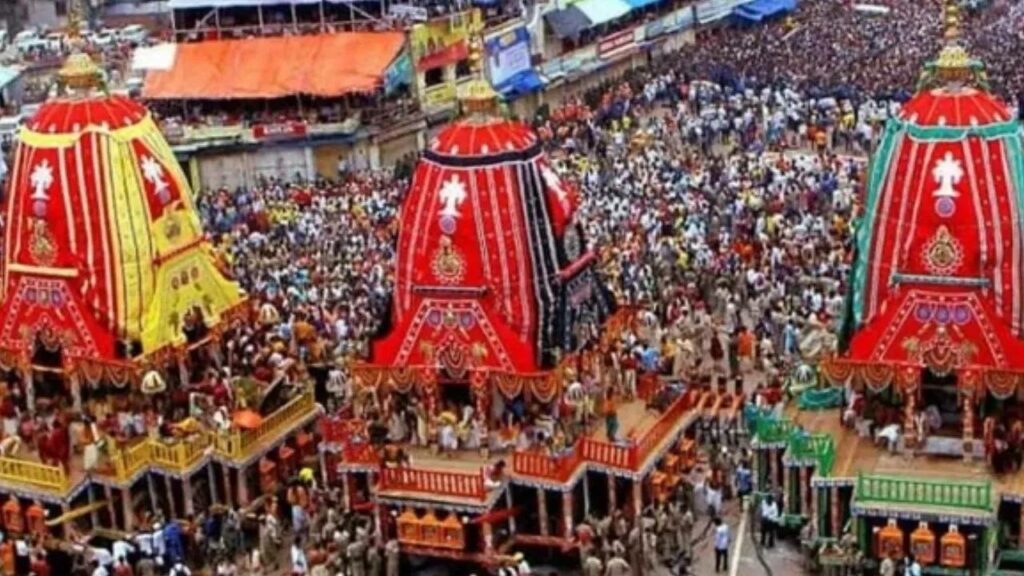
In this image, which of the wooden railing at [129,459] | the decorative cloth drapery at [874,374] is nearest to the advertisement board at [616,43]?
the wooden railing at [129,459]

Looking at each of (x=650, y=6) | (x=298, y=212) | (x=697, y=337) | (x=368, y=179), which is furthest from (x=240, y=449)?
(x=650, y=6)

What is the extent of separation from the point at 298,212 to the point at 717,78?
15.9 metres

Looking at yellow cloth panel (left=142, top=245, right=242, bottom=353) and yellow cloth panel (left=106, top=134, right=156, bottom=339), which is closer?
yellow cloth panel (left=106, top=134, right=156, bottom=339)

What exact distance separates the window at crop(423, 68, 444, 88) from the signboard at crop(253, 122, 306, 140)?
5109mm

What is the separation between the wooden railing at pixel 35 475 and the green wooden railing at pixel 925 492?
11214 mm

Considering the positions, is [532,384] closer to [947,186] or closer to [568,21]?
[947,186]

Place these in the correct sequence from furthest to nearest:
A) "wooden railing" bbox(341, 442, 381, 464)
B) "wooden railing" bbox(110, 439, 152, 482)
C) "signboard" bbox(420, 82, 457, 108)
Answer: "signboard" bbox(420, 82, 457, 108), "wooden railing" bbox(110, 439, 152, 482), "wooden railing" bbox(341, 442, 381, 464)

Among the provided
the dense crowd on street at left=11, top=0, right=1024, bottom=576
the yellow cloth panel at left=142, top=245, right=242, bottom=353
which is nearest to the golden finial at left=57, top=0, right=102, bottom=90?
the yellow cloth panel at left=142, top=245, right=242, bottom=353

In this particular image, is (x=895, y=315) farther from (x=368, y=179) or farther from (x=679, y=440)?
(x=368, y=179)

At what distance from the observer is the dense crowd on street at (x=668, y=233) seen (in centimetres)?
2452

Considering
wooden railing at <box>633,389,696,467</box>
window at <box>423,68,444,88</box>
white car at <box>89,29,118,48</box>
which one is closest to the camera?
wooden railing at <box>633,389,696,467</box>

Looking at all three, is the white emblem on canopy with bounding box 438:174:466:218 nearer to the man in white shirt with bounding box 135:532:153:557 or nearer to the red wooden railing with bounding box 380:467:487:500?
the red wooden railing with bounding box 380:467:487:500

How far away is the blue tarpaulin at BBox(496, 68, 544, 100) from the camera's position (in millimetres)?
52125

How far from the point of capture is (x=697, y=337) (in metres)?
30.8
